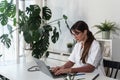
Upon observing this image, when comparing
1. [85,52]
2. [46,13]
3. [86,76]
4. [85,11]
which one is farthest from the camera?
[46,13]

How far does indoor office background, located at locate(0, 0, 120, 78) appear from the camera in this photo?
132 inches

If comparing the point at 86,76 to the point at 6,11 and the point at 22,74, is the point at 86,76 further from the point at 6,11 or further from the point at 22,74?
the point at 6,11

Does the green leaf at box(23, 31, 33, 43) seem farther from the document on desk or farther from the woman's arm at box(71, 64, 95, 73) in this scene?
the document on desk

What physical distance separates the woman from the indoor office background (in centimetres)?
59

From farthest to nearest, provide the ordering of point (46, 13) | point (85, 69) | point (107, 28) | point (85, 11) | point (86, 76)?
point (46, 13)
point (85, 11)
point (107, 28)
point (85, 69)
point (86, 76)

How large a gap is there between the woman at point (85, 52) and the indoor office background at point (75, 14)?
0.59 m

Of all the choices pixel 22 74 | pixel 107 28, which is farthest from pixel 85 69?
pixel 107 28

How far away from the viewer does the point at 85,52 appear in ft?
8.61

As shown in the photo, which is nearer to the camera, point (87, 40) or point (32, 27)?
point (87, 40)

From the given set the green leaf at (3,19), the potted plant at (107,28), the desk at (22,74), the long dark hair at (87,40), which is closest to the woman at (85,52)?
the long dark hair at (87,40)

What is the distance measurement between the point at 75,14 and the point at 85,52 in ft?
5.21

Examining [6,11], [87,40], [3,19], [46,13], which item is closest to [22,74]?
[87,40]

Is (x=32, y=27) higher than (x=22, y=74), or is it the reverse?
(x=32, y=27)

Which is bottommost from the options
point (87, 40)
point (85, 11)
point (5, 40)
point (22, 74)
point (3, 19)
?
point (22, 74)
